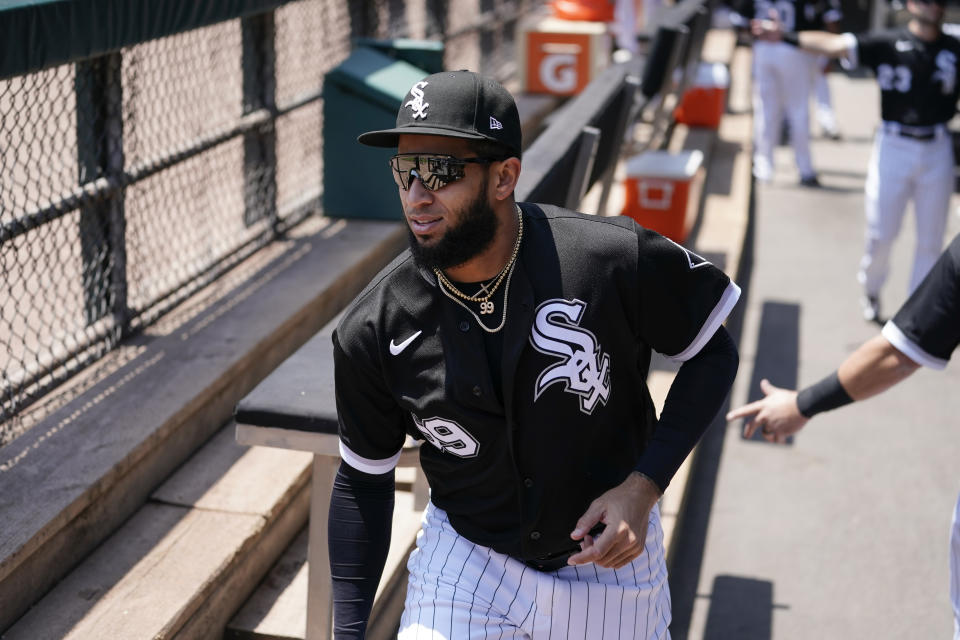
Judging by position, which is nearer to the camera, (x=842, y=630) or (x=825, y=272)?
(x=842, y=630)

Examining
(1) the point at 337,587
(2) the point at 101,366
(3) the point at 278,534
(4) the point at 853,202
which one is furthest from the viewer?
(4) the point at 853,202

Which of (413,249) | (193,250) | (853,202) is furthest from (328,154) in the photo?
(853,202)

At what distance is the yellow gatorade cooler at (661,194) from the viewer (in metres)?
7.57

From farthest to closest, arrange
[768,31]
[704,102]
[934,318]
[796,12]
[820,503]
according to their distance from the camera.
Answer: [704,102] → [796,12] → [768,31] → [820,503] → [934,318]

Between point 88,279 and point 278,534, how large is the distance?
1335mm

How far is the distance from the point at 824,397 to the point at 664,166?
4.60 m

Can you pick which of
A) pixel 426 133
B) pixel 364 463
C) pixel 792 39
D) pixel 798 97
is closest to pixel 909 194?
pixel 792 39

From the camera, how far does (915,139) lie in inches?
290

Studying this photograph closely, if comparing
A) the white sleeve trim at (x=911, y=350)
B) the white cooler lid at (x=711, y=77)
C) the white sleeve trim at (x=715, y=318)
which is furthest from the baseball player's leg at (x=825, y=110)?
the white sleeve trim at (x=715, y=318)

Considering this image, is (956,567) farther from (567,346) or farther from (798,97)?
(798,97)

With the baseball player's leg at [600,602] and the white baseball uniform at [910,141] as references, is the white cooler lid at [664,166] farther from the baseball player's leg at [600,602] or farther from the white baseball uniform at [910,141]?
the baseball player's leg at [600,602]

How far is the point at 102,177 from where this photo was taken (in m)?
4.70

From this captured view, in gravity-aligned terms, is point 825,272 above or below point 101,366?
below

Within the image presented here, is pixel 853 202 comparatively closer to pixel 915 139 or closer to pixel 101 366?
pixel 915 139
